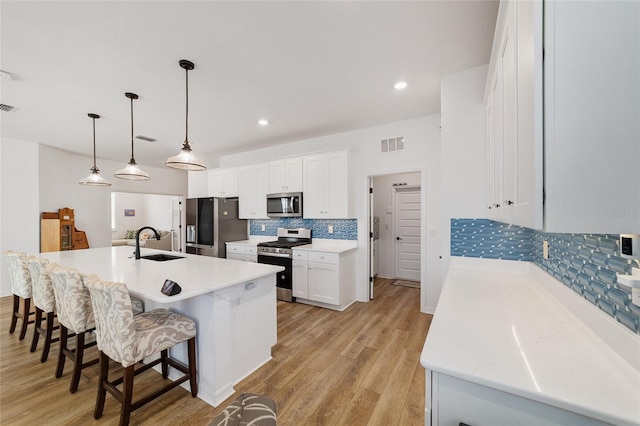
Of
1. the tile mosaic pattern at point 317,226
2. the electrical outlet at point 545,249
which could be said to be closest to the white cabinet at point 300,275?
the tile mosaic pattern at point 317,226

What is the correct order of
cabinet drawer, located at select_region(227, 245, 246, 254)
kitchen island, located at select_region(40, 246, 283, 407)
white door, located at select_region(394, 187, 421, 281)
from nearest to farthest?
kitchen island, located at select_region(40, 246, 283, 407), cabinet drawer, located at select_region(227, 245, 246, 254), white door, located at select_region(394, 187, 421, 281)

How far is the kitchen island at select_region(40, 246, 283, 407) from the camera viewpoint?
1869 mm

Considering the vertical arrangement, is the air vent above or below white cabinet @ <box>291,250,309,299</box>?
above

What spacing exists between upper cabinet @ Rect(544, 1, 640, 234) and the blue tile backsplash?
0.46 m

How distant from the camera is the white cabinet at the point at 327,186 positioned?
3968 millimetres

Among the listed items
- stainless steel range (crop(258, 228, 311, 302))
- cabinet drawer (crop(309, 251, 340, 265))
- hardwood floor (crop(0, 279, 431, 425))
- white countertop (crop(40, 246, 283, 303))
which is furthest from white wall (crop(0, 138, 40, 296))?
cabinet drawer (crop(309, 251, 340, 265))

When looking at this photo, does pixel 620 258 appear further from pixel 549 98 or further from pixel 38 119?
pixel 38 119

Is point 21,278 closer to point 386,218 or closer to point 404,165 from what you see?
point 404,165

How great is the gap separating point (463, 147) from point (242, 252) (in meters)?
3.91

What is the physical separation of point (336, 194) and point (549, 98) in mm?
3324

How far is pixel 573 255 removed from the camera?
1303mm

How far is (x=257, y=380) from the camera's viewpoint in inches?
84.4

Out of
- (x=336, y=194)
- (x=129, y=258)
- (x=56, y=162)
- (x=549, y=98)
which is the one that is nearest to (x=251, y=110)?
(x=336, y=194)

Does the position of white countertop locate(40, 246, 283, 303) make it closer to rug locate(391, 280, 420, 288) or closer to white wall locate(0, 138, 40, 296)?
white wall locate(0, 138, 40, 296)
